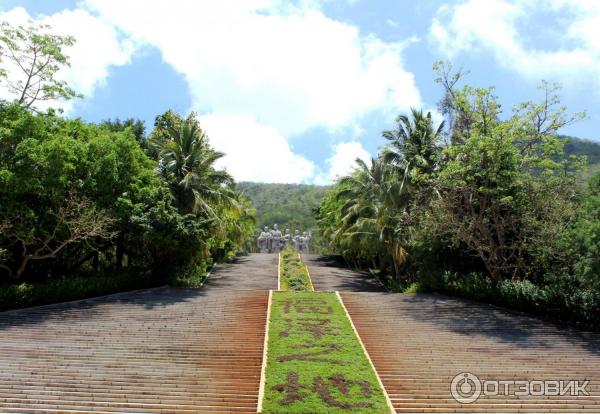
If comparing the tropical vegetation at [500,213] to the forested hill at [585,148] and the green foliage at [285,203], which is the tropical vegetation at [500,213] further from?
the forested hill at [585,148]

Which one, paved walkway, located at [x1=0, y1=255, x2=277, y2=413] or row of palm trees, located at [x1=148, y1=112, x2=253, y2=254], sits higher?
row of palm trees, located at [x1=148, y1=112, x2=253, y2=254]

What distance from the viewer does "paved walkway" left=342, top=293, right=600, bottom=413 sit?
9.71 meters

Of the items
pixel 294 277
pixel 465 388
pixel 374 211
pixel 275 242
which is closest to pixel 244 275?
pixel 294 277

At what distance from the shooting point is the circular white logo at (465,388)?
384 inches

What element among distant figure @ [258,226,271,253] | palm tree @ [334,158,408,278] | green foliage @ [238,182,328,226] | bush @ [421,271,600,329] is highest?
green foliage @ [238,182,328,226]

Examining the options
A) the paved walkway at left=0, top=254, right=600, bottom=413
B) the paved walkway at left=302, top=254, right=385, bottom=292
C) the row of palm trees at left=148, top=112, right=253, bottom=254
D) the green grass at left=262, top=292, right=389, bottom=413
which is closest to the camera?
the green grass at left=262, top=292, right=389, bottom=413

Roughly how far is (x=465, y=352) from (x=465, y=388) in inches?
101

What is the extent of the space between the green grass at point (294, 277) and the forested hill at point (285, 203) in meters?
35.9

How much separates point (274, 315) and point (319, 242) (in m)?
51.9

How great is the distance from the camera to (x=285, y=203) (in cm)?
10962

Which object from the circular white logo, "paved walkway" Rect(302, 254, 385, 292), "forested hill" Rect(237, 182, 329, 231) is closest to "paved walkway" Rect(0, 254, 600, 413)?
the circular white logo

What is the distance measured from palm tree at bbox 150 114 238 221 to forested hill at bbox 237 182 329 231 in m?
45.5

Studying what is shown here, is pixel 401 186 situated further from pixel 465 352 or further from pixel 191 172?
pixel 465 352

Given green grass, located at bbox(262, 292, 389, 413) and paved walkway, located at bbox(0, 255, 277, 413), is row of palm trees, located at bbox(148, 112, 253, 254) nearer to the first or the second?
paved walkway, located at bbox(0, 255, 277, 413)
